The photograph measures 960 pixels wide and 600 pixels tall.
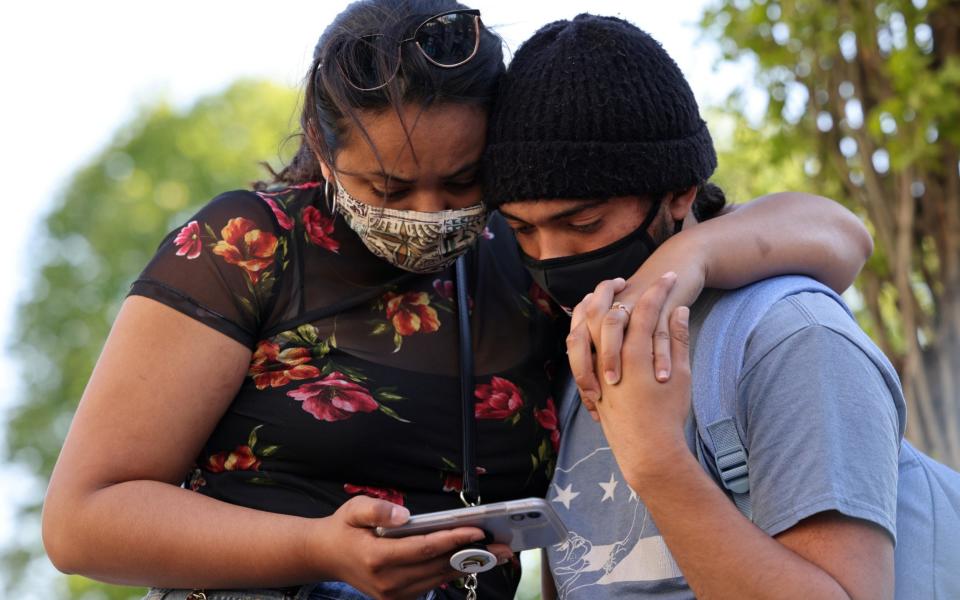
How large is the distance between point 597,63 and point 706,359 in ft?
2.39

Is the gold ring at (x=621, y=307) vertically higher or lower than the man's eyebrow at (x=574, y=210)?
lower

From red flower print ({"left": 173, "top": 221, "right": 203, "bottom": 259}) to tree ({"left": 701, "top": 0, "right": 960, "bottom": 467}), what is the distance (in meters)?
2.87

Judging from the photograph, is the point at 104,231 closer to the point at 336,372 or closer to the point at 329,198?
the point at 329,198

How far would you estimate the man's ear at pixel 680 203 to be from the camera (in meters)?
2.85

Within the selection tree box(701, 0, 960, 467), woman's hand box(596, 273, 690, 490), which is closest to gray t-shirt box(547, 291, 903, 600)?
woman's hand box(596, 273, 690, 490)

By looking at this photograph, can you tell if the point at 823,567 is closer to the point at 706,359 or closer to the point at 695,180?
the point at 706,359

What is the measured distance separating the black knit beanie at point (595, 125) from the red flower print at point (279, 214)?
0.50 meters

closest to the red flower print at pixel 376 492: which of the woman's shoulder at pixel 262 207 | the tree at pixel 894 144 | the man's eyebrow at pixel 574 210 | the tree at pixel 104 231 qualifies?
the woman's shoulder at pixel 262 207

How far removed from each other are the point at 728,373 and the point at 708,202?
0.71 m

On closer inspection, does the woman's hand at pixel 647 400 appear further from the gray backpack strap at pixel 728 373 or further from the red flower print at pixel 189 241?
the red flower print at pixel 189 241

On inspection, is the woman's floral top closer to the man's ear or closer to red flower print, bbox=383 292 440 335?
red flower print, bbox=383 292 440 335

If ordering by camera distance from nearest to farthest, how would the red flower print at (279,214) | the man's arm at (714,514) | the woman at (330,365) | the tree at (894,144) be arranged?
the man's arm at (714,514) < the woman at (330,365) < the red flower print at (279,214) < the tree at (894,144)

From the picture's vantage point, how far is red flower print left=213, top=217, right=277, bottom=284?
2.78m

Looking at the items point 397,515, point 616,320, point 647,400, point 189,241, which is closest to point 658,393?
point 647,400
